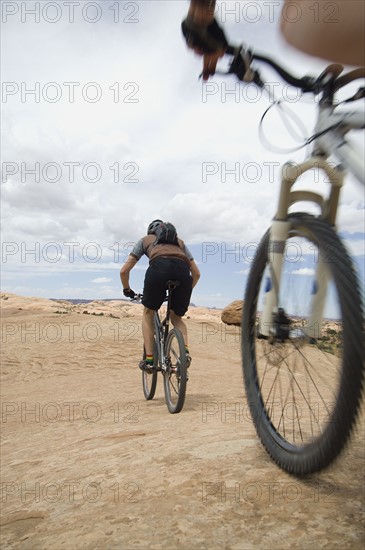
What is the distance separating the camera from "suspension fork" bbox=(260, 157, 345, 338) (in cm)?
186

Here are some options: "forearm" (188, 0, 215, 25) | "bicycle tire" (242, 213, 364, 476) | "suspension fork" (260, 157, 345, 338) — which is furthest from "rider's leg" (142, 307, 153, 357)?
"forearm" (188, 0, 215, 25)

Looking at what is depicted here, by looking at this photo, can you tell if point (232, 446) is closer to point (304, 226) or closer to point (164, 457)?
point (164, 457)

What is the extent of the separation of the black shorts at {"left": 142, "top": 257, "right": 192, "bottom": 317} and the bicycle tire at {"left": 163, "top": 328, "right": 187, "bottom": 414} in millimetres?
336

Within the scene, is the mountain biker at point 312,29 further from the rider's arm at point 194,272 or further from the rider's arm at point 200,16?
the rider's arm at point 194,272

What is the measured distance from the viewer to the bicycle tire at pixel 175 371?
4430 mm

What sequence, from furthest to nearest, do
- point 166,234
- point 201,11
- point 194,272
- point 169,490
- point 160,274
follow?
point 194,272
point 166,234
point 160,274
point 169,490
point 201,11

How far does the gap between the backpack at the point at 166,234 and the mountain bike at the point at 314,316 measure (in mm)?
2439

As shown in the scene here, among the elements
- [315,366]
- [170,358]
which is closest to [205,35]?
[315,366]

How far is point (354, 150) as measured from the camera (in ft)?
5.43

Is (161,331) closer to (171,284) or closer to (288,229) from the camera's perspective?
(171,284)

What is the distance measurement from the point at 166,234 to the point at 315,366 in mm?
2946

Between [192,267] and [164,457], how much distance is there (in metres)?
3.03

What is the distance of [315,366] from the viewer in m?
2.09

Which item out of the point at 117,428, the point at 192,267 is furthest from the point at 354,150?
the point at 192,267
